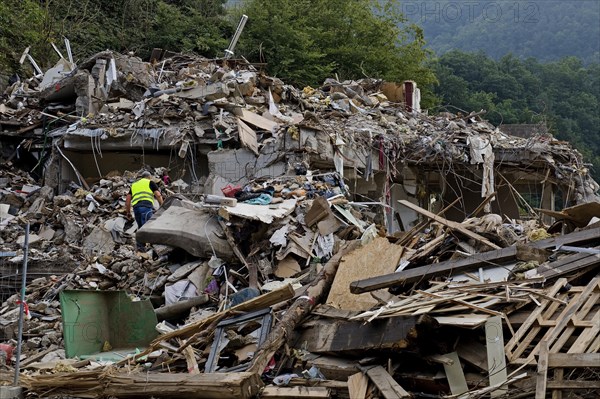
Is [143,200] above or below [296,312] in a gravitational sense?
below

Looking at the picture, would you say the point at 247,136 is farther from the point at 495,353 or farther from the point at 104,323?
the point at 495,353

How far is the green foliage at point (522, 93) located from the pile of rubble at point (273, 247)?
15.6 meters

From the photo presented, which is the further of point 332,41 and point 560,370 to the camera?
point 332,41

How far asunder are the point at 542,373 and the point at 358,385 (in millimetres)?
1417

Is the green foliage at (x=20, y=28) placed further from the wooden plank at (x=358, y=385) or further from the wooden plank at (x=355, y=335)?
the wooden plank at (x=358, y=385)

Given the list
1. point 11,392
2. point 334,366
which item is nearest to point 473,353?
point 334,366

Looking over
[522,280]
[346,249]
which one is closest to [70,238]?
[346,249]

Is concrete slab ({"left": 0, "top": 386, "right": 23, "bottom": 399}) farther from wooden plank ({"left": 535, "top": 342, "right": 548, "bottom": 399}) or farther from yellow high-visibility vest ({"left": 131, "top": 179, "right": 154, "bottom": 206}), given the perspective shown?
yellow high-visibility vest ({"left": 131, "top": 179, "right": 154, "bottom": 206})

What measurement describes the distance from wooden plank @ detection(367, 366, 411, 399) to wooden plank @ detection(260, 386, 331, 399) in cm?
40

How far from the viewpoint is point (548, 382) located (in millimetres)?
5852

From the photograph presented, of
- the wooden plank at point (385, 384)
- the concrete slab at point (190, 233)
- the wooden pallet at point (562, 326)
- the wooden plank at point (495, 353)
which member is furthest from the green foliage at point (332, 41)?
the wooden plank at point (495, 353)

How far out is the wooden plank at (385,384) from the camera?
20.1ft

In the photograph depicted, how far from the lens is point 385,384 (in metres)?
6.24

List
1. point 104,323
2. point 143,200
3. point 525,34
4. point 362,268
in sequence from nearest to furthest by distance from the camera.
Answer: point 362,268 → point 104,323 → point 143,200 → point 525,34
